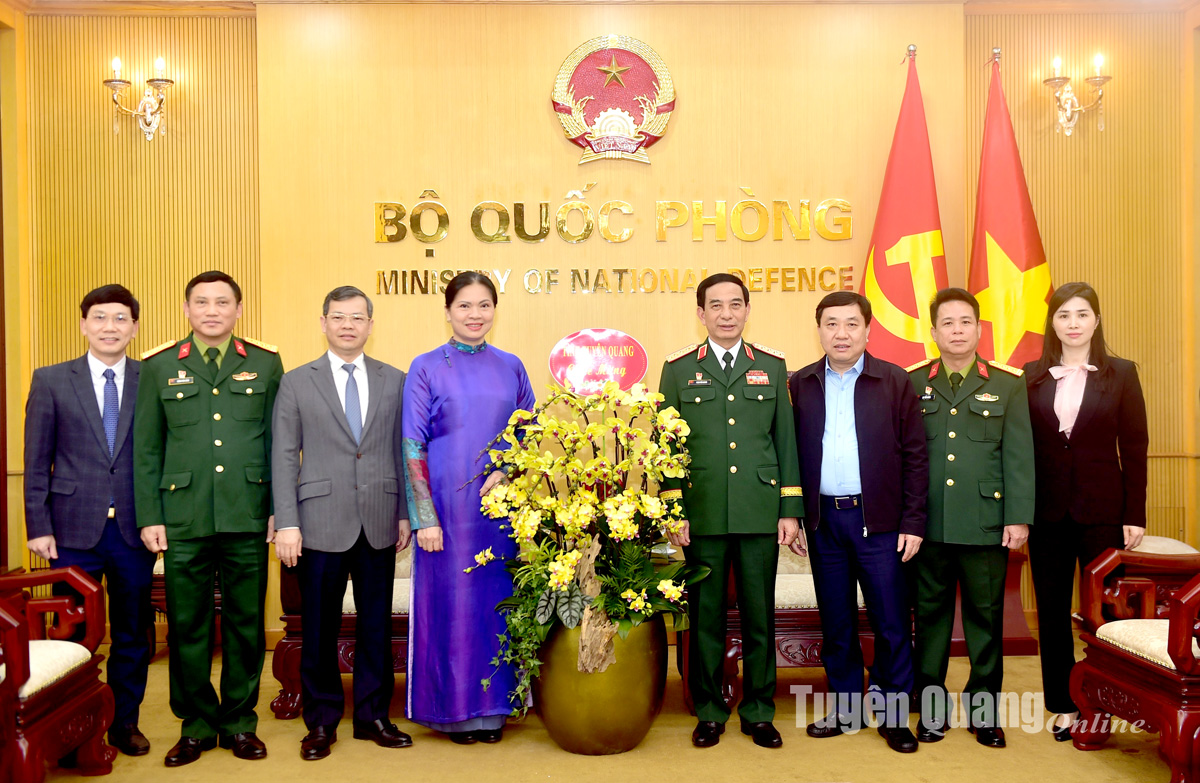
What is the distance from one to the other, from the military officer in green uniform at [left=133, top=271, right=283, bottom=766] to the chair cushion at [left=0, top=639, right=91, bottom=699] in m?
0.28

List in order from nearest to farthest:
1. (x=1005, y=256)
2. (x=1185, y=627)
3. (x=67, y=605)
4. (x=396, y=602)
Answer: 1. (x=1185, y=627)
2. (x=67, y=605)
3. (x=396, y=602)
4. (x=1005, y=256)

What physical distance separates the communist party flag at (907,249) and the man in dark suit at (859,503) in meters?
1.34

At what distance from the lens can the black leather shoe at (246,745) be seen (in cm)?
302

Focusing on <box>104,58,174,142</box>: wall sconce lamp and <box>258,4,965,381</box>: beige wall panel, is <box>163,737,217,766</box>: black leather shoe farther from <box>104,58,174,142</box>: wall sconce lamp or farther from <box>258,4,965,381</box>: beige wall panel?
<box>104,58,174,142</box>: wall sconce lamp

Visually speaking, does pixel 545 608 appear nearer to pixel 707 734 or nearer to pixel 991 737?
pixel 707 734

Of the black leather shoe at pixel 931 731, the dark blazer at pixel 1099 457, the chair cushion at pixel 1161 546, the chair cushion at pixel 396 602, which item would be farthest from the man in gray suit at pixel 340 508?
the chair cushion at pixel 1161 546

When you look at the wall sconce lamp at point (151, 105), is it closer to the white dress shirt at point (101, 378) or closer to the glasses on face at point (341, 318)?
the white dress shirt at point (101, 378)

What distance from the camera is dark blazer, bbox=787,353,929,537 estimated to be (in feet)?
10.0

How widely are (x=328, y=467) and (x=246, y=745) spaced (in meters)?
0.98

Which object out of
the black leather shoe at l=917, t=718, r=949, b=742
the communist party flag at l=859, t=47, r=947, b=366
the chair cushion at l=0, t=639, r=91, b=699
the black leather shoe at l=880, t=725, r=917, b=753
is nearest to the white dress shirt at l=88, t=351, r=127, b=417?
the chair cushion at l=0, t=639, r=91, b=699

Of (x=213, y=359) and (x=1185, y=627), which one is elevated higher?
(x=213, y=359)

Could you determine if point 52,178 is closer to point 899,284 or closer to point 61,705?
point 61,705

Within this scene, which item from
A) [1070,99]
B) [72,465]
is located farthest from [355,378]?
[1070,99]

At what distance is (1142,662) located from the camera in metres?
2.73
